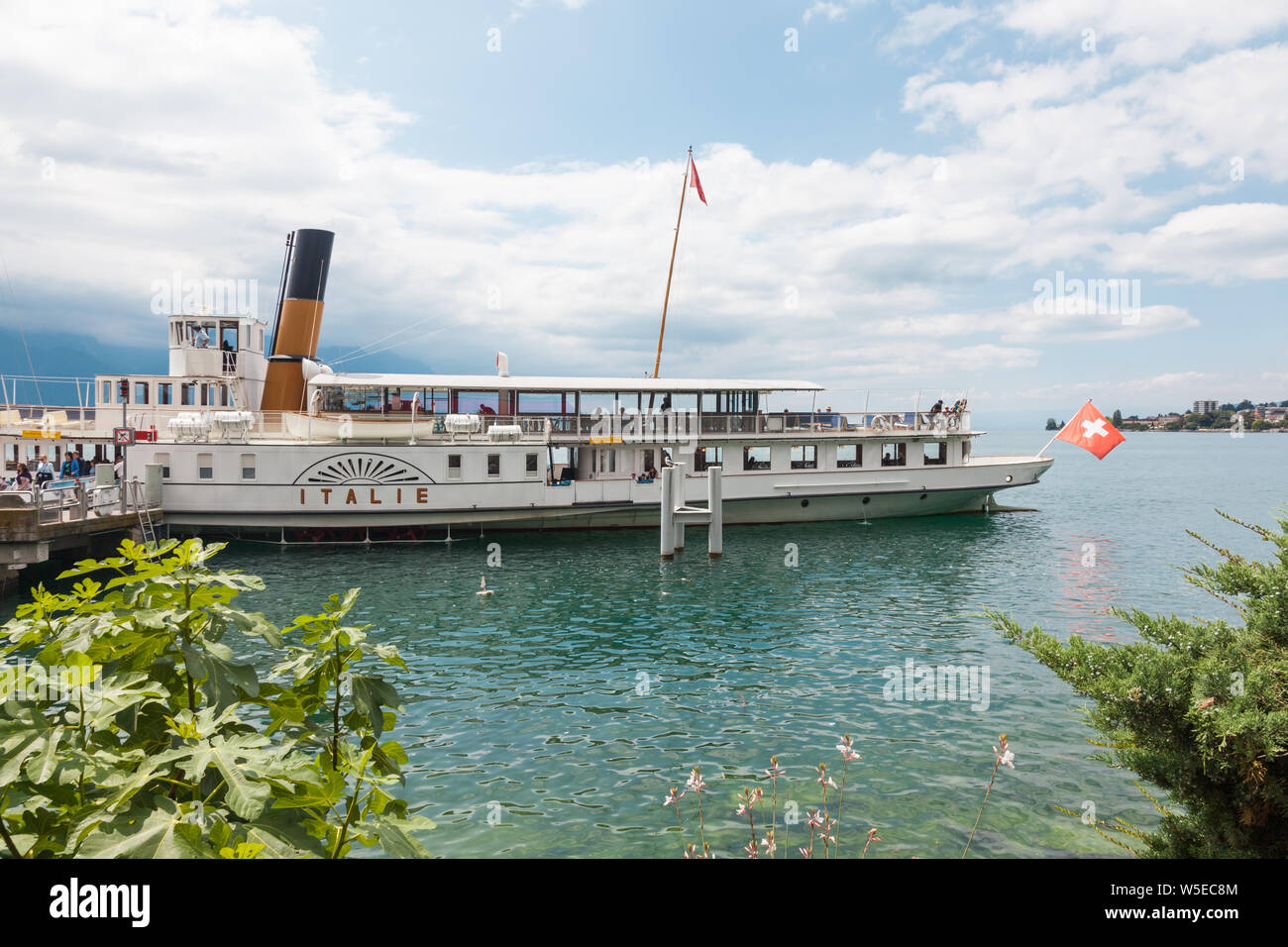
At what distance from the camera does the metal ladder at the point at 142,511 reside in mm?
27469

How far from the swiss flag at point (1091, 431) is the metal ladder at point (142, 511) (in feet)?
121

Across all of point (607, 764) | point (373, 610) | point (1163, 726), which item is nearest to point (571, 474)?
point (373, 610)

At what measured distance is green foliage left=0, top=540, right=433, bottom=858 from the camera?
2598 millimetres

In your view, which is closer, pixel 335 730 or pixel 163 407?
pixel 335 730

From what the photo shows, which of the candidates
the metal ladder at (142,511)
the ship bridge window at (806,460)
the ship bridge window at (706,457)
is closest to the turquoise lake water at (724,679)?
the metal ladder at (142,511)

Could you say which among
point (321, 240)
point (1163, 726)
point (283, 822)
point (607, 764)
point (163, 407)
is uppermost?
point (321, 240)

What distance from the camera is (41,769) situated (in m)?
2.55

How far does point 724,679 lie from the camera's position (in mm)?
15258

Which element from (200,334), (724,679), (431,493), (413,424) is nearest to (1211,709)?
(724,679)

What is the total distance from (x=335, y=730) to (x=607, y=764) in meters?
8.62

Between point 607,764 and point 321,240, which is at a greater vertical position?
point 321,240

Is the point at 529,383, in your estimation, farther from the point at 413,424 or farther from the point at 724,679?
the point at 724,679

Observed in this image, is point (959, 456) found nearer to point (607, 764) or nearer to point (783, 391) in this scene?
point (783, 391)

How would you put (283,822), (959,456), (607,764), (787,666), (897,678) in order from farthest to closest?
1. (959,456)
2. (787,666)
3. (897,678)
4. (607,764)
5. (283,822)
